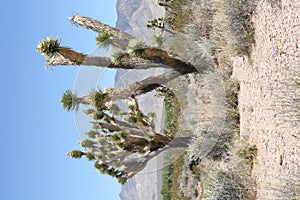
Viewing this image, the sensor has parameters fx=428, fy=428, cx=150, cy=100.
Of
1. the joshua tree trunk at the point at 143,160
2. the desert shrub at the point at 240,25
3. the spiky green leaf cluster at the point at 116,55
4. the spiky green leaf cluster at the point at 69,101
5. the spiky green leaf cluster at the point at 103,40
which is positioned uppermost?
the desert shrub at the point at 240,25

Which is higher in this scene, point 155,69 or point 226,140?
point 155,69

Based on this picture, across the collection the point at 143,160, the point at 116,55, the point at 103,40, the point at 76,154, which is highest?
the point at 103,40

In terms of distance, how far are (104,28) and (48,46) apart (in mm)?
1878

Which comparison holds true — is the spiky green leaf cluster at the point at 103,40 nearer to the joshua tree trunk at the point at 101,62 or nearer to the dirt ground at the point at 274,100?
→ the joshua tree trunk at the point at 101,62

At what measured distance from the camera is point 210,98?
8.23 m

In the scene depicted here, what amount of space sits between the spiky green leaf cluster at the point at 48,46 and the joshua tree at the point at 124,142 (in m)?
1.35

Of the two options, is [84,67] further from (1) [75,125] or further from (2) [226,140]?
(2) [226,140]

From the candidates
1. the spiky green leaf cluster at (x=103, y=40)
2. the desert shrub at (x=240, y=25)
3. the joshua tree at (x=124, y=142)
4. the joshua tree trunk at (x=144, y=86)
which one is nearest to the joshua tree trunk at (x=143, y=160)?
the joshua tree at (x=124, y=142)

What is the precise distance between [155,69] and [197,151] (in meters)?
2.01

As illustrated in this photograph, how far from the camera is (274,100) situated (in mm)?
6047

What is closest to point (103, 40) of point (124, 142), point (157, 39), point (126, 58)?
point (126, 58)

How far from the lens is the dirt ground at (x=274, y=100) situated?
5.06 meters

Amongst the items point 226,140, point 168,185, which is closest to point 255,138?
point 226,140

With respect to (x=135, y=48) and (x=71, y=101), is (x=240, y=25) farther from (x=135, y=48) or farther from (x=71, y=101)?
(x=71, y=101)
